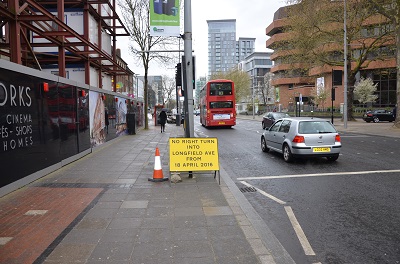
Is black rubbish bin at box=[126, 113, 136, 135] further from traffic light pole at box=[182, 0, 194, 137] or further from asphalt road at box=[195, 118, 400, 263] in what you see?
traffic light pole at box=[182, 0, 194, 137]

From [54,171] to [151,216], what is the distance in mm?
4712

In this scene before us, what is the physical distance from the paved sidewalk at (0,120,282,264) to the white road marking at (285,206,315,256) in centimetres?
38

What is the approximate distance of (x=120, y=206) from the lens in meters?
5.75

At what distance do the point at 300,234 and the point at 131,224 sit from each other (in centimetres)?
236

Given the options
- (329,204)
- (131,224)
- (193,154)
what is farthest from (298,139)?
(131,224)

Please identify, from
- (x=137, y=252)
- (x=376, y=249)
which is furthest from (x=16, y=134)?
(x=376, y=249)

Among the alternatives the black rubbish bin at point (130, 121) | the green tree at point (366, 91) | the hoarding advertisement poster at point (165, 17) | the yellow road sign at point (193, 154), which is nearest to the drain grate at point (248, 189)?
the yellow road sign at point (193, 154)

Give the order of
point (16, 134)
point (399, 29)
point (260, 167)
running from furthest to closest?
point (399, 29)
point (260, 167)
point (16, 134)

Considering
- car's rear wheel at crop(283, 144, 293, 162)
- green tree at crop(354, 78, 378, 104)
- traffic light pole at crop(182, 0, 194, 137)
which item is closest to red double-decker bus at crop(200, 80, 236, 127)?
car's rear wheel at crop(283, 144, 293, 162)

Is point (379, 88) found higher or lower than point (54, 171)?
higher

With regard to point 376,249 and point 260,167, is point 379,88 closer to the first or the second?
point 260,167

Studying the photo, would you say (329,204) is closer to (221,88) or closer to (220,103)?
(220,103)

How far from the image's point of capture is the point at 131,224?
4844 mm

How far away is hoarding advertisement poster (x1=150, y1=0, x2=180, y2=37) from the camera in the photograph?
8.54m
